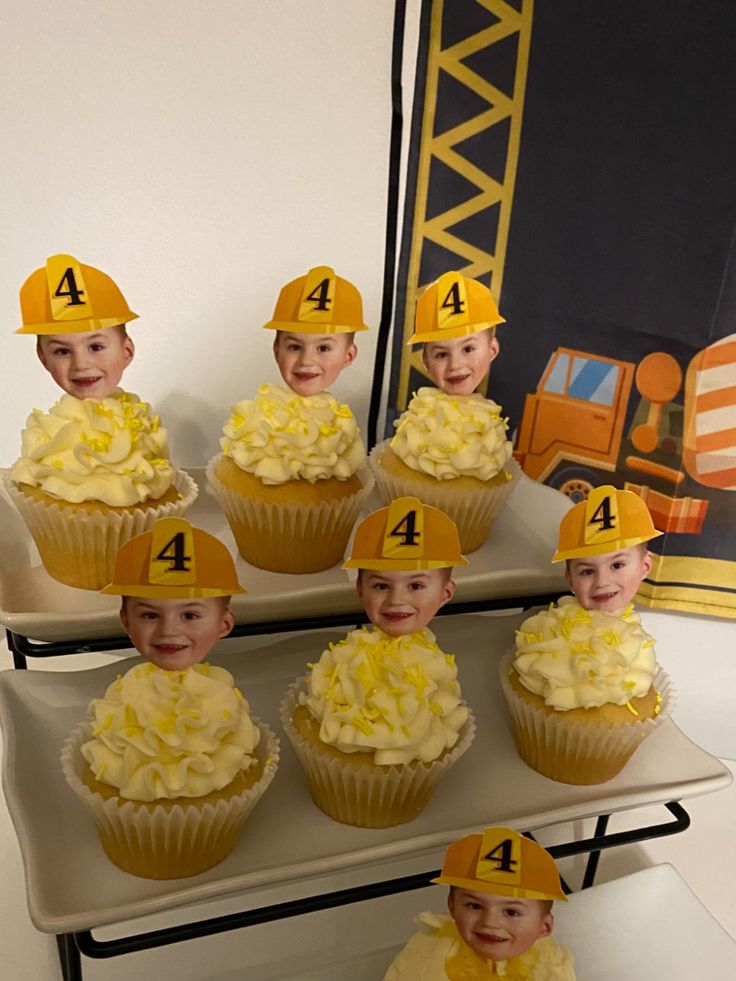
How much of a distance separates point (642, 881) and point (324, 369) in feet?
3.25

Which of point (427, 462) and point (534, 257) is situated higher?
point (534, 257)

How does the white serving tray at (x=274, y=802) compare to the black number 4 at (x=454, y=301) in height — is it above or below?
below

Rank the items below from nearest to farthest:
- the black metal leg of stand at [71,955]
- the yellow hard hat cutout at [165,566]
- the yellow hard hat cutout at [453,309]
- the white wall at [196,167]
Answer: the yellow hard hat cutout at [165,566] < the black metal leg of stand at [71,955] < the yellow hard hat cutout at [453,309] < the white wall at [196,167]

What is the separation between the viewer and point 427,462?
1.43 m

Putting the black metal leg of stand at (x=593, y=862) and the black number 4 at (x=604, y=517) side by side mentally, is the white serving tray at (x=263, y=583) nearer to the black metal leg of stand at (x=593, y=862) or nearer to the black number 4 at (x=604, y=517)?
the black number 4 at (x=604, y=517)

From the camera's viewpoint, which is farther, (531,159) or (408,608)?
(531,159)

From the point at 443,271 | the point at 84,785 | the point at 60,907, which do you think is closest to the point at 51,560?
the point at 84,785

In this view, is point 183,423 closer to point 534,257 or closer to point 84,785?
point 534,257

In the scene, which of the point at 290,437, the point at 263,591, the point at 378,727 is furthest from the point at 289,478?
the point at 378,727

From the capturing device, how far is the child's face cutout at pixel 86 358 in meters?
1.19

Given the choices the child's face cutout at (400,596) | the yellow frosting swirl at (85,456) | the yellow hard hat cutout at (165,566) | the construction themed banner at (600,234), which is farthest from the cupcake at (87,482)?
the construction themed banner at (600,234)

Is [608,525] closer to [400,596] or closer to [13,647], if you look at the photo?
[400,596]

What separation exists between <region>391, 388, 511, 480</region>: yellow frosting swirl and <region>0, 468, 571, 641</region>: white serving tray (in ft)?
0.50

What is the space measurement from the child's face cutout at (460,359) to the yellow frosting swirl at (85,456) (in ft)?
1.52
